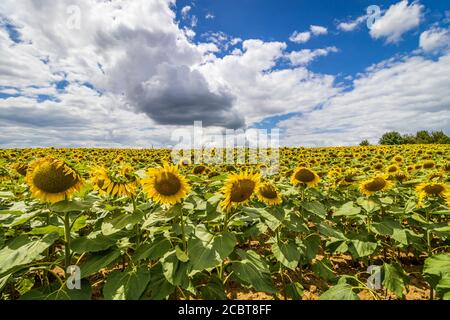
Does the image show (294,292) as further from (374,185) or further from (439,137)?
(439,137)

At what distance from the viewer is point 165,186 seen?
107 inches

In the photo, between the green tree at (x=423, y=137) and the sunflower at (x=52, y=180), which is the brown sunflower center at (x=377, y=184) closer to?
the sunflower at (x=52, y=180)

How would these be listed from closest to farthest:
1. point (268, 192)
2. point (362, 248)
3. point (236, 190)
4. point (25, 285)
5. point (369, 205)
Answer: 1. point (236, 190)
2. point (268, 192)
3. point (25, 285)
4. point (362, 248)
5. point (369, 205)

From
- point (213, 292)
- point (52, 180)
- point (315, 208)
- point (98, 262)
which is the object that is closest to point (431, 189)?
point (315, 208)

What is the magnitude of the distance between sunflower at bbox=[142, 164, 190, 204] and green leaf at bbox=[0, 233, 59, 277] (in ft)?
3.04

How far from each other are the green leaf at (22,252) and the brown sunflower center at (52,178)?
1.41 ft

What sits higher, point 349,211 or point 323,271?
point 349,211

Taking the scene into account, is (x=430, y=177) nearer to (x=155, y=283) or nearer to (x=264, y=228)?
(x=264, y=228)

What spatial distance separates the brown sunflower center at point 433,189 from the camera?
4383mm

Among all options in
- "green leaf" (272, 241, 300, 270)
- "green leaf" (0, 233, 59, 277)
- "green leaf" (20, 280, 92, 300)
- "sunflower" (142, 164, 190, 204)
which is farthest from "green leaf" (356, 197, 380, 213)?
"green leaf" (0, 233, 59, 277)

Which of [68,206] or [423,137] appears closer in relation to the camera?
[68,206]

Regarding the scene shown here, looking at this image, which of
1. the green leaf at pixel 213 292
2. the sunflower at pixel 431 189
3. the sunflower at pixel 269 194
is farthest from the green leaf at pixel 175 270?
the sunflower at pixel 431 189

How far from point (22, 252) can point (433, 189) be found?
5472 mm

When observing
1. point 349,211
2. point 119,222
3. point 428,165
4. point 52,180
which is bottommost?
point 349,211
